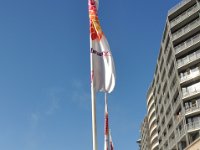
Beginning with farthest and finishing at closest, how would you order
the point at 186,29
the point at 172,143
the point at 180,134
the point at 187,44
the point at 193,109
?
the point at 172,143, the point at 186,29, the point at 187,44, the point at 180,134, the point at 193,109

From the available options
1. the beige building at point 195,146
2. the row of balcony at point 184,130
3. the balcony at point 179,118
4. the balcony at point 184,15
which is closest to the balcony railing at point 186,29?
the balcony at point 184,15

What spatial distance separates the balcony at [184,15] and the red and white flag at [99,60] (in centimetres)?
5526

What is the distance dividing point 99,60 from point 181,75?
52.8 m

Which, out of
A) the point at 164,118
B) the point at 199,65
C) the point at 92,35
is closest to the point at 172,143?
the point at 164,118

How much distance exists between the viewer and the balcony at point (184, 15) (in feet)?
226

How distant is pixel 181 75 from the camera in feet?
219

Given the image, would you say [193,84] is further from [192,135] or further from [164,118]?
[164,118]

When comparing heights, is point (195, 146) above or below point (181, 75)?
below

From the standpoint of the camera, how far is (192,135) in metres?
61.1

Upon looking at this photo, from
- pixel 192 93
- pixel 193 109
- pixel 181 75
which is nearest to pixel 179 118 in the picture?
pixel 193 109

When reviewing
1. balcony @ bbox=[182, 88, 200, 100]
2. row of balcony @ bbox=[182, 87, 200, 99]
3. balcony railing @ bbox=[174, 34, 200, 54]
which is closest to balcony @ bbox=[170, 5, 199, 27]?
balcony railing @ bbox=[174, 34, 200, 54]

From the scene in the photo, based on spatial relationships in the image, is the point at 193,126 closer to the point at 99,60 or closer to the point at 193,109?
the point at 193,109

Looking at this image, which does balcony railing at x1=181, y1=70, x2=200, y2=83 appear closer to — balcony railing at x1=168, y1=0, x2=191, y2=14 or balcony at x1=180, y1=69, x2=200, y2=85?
balcony at x1=180, y1=69, x2=200, y2=85

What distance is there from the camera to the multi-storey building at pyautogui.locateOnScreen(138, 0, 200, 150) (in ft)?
206
